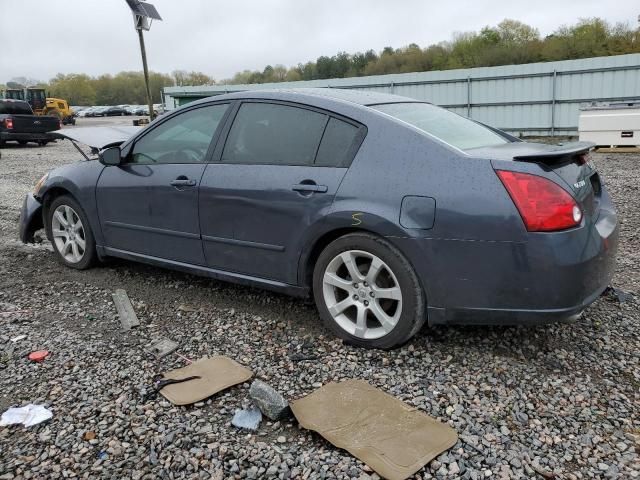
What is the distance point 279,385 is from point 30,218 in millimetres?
3649

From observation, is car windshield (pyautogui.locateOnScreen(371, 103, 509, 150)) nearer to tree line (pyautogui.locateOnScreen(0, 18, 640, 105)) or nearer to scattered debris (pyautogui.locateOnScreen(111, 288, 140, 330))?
scattered debris (pyautogui.locateOnScreen(111, 288, 140, 330))

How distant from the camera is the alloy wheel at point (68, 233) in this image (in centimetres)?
504

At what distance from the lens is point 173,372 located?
3209mm

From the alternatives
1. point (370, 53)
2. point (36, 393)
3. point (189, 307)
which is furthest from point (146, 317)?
point (370, 53)

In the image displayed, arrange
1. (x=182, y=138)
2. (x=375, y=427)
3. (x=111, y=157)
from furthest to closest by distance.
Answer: (x=111, y=157) → (x=182, y=138) → (x=375, y=427)

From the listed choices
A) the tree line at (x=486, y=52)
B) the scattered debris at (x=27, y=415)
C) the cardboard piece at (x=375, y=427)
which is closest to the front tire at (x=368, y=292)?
the cardboard piece at (x=375, y=427)

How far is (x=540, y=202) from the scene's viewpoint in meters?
2.83

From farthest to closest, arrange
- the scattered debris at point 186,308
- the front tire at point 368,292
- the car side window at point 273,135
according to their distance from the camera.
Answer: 1. the scattered debris at point 186,308
2. the car side window at point 273,135
3. the front tire at point 368,292

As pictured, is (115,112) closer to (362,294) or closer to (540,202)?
(362,294)

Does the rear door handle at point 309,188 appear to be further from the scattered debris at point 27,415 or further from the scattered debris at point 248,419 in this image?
the scattered debris at point 27,415

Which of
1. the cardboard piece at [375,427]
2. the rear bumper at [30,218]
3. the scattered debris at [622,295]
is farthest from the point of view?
the rear bumper at [30,218]

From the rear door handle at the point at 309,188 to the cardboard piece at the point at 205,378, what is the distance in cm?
112

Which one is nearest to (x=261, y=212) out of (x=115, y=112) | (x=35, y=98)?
(x=35, y=98)

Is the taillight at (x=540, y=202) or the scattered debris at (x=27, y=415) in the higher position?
the taillight at (x=540, y=202)
